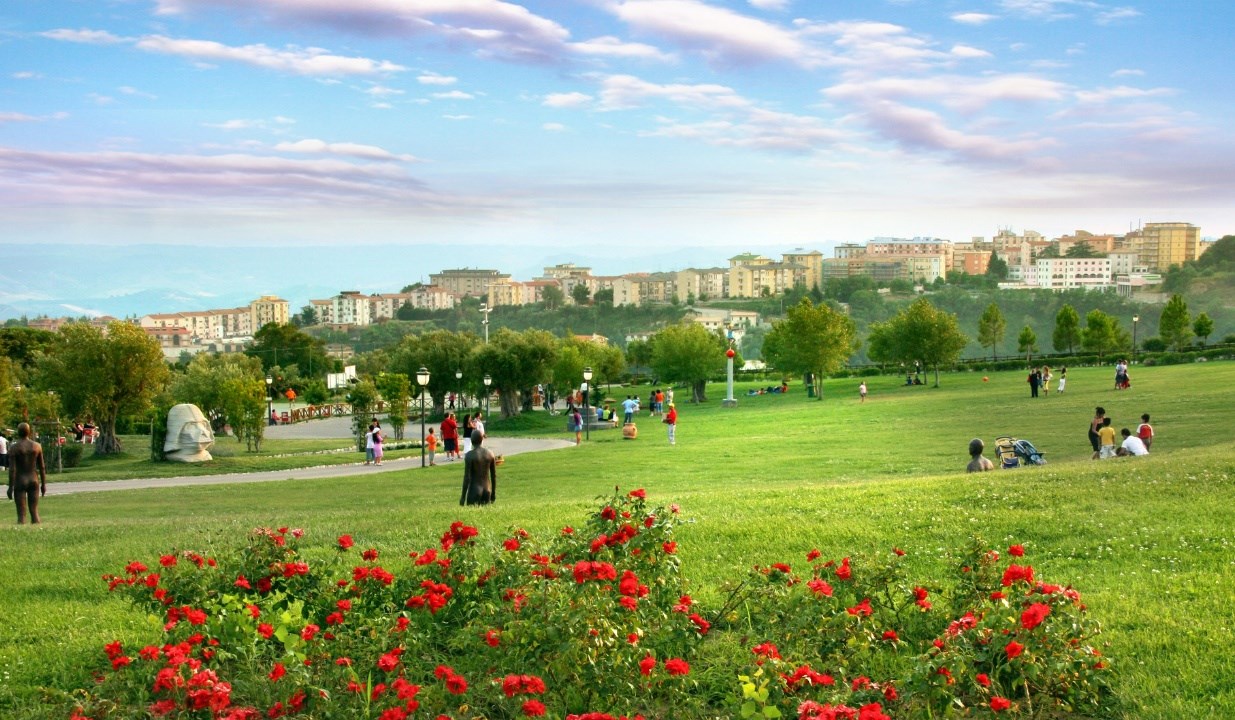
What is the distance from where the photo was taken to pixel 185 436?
1253 inches

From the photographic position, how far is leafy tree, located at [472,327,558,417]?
56.8m

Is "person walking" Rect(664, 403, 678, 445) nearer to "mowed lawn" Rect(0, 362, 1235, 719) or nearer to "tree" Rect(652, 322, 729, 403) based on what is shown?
"mowed lawn" Rect(0, 362, 1235, 719)

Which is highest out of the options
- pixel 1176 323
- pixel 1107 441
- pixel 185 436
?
pixel 1176 323

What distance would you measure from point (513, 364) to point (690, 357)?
13015 mm

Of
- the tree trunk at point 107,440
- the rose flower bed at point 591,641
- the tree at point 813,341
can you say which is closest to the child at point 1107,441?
the rose flower bed at point 591,641

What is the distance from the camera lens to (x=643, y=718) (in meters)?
5.52

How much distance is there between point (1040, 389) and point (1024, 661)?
138ft

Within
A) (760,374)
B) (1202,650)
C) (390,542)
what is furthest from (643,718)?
(760,374)

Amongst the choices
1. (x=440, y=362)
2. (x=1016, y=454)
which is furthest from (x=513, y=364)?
(x=1016, y=454)

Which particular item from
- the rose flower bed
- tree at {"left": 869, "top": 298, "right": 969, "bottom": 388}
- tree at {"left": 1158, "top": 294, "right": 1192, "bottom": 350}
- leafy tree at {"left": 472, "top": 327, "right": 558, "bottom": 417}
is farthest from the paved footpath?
tree at {"left": 1158, "top": 294, "right": 1192, "bottom": 350}

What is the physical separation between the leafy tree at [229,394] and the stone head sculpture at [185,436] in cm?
298

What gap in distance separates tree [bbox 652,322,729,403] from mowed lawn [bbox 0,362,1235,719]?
121ft

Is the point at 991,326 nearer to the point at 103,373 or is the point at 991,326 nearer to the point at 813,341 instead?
the point at 813,341

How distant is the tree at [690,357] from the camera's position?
6388 centimetres
